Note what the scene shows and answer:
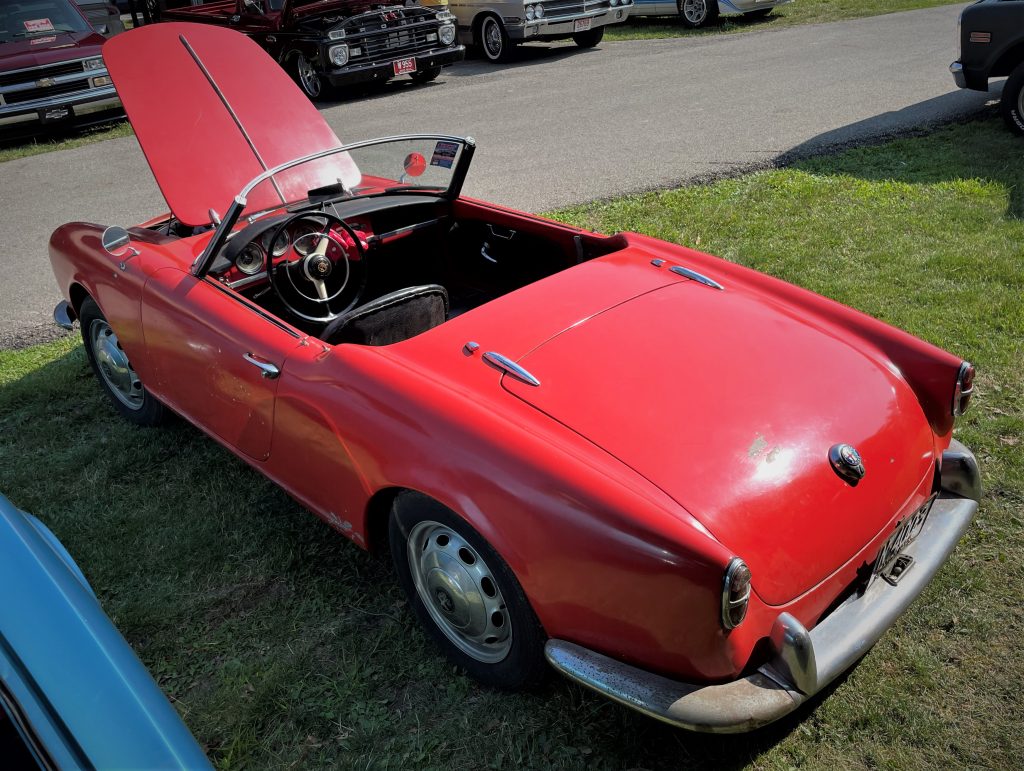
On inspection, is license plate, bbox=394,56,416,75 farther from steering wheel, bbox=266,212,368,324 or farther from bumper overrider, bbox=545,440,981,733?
bumper overrider, bbox=545,440,981,733

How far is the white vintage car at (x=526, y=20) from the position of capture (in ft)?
42.3

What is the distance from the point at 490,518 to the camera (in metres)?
2.33

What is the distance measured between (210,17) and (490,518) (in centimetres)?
1244

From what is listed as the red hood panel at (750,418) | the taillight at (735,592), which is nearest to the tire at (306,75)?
the red hood panel at (750,418)

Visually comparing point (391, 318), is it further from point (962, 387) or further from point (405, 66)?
point (405, 66)

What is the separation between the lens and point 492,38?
13.5 meters

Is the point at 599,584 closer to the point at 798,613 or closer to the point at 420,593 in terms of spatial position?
the point at 798,613

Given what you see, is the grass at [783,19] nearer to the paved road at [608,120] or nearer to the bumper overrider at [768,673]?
the paved road at [608,120]

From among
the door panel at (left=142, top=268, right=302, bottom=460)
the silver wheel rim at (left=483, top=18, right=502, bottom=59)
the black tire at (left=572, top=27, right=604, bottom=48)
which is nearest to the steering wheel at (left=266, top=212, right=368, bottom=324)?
the door panel at (left=142, top=268, right=302, bottom=460)

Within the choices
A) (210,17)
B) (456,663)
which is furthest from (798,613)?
(210,17)

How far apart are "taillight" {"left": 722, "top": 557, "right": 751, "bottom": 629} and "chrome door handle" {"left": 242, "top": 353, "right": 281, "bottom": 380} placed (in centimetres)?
167

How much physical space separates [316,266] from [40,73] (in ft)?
28.4

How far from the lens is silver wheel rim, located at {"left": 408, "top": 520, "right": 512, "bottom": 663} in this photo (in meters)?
2.53

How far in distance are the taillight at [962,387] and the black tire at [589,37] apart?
12.4 m
